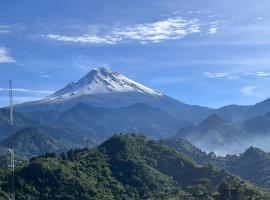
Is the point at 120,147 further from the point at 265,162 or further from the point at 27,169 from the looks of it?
the point at 265,162

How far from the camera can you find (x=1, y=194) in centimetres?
9575

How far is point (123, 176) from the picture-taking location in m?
121

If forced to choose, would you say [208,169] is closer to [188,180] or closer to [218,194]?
[188,180]

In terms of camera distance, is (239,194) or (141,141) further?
A: (141,141)

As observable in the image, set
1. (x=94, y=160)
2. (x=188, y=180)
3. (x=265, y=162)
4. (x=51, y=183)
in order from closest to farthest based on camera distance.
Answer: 1. (x=51, y=183)
2. (x=94, y=160)
3. (x=188, y=180)
4. (x=265, y=162)

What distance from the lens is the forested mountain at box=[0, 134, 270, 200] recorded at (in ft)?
336

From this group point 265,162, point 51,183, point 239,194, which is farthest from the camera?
point 265,162

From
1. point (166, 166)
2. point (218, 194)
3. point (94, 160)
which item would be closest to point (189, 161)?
point (166, 166)

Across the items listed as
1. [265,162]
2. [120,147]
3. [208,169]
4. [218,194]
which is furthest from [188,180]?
[265,162]

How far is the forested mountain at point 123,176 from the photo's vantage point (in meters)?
103

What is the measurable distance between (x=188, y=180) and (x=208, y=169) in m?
5.74

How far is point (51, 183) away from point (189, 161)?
148 feet

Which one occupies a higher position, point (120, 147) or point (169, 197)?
point (120, 147)

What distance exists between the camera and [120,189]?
368 feet
